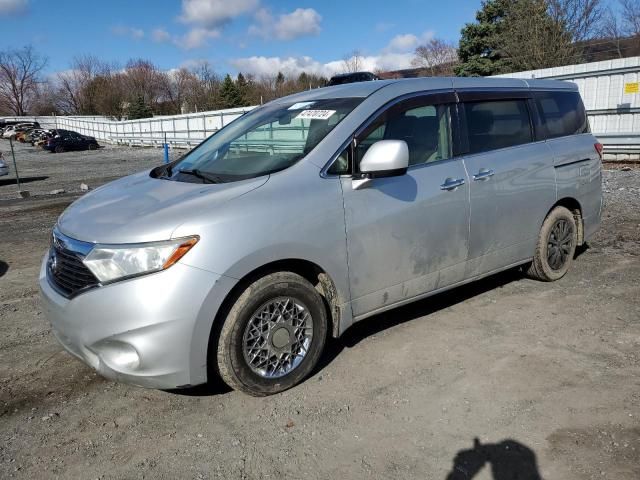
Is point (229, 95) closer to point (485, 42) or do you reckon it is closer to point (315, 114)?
point (485, 42)

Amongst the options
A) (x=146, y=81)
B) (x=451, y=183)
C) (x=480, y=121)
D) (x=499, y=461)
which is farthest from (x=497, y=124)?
(x=146, y=81)

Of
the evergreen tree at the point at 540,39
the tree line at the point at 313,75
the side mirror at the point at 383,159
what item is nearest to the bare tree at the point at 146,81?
the tree line at the point at 313,75

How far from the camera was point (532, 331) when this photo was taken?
407 centimetres

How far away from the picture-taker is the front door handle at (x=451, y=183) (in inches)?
152

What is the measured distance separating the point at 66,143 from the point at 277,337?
39.1m

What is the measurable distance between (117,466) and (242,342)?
2.91ft

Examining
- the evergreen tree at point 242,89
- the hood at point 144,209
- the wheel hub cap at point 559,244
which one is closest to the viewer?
the hood at point 144,209

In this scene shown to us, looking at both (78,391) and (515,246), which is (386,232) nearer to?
(515,246)

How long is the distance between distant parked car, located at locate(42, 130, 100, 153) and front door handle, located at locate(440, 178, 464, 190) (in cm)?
3866

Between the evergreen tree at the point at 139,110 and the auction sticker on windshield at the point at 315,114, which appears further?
the evergreen tree at the point at 139,110

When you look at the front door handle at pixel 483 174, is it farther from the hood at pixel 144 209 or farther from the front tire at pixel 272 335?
the hood at pixel 144 209

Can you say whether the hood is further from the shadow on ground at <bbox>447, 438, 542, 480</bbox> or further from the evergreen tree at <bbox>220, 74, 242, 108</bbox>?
the evergreen tree at <bbox>220, 74, 242, 108</bbox>

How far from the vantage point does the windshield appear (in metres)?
3.45

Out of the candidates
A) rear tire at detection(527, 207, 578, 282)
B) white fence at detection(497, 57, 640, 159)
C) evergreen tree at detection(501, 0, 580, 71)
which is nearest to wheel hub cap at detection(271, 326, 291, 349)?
rear tire at detection(527, 207, 578, 282)
